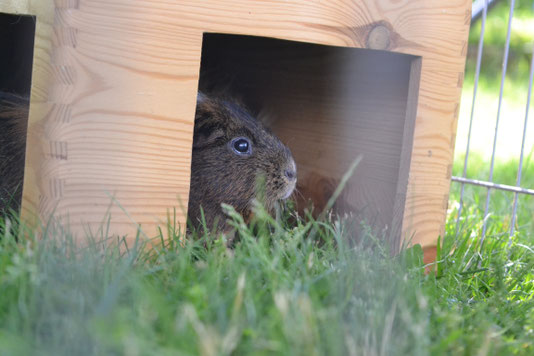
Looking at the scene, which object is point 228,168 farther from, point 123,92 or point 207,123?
point 123,92

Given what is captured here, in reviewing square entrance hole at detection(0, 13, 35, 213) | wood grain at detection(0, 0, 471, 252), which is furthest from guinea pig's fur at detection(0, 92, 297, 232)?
wood grain at detection(0, 0, 471, 252)

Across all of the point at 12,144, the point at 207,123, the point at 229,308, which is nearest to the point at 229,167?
the point at 207,123

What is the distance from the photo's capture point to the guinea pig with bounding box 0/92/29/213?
8.95 ft

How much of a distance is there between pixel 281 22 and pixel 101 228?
0.97 metres

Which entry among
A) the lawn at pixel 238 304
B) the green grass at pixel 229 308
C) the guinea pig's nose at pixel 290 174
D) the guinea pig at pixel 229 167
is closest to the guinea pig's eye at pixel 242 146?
the guinea pig at pixel 229 167

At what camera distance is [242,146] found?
9.82 feet

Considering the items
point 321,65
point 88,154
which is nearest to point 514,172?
point 321,65

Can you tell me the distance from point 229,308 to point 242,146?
4.85ft

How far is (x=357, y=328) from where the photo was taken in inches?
61.2

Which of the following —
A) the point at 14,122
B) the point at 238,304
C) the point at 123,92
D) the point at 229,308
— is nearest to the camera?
the point at 238,304

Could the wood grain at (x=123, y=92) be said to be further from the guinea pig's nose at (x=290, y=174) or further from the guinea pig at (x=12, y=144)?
the guinea pig's nose at (x=290, y=174)

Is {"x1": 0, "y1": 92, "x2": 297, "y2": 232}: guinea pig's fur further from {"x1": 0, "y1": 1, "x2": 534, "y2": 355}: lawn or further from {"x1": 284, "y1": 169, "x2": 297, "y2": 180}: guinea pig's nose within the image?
{"x1": 0, "y1": 1, "x2": 534, "y2": 355}: lawn

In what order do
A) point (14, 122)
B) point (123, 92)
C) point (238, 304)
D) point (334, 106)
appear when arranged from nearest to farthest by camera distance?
point (238, 304)
point (123, 92)
point (14, 122)
point (334, 106)

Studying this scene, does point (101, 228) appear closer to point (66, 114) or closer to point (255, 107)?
point (66, 114)
